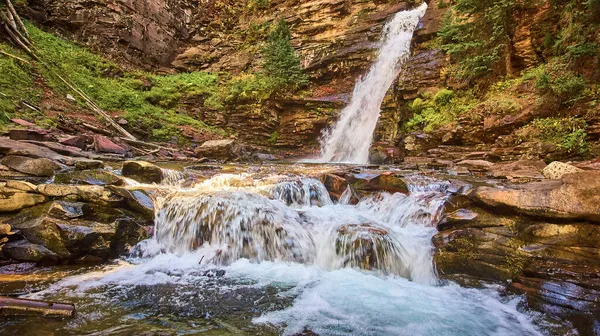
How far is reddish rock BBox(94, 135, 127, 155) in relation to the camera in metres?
10.3

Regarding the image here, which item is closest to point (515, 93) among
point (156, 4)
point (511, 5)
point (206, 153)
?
point (511, 5)

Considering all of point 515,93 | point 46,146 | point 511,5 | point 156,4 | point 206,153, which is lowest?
point 46,146

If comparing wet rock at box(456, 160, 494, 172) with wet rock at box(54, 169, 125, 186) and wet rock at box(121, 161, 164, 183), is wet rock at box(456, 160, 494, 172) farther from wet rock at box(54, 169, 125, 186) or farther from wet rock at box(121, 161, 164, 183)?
wet rock at box(54, 169, 125, 186)

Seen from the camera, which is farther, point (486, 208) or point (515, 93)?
point (515, 93)

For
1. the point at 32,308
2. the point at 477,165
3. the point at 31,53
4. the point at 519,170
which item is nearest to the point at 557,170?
the point at 519,170

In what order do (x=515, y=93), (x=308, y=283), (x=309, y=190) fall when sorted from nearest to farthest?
(x=308, y=283)
(x=309, y=190)
(x=515, y=93)

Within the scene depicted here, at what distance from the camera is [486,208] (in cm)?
523

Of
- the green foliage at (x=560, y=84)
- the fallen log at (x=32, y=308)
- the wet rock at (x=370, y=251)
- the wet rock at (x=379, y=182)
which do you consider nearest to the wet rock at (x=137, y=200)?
the fallen log at (x=32, y=308)

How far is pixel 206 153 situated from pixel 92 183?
6.53 meters

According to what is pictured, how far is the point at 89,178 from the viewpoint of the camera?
20.9ft

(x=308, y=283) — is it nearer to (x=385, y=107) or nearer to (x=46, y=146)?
(x=46, y=146)

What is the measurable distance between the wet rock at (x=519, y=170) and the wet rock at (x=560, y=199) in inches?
107

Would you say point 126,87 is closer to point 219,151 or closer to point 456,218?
point 219,151

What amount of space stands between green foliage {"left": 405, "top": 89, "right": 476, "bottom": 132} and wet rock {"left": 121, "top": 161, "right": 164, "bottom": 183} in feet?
32.4
